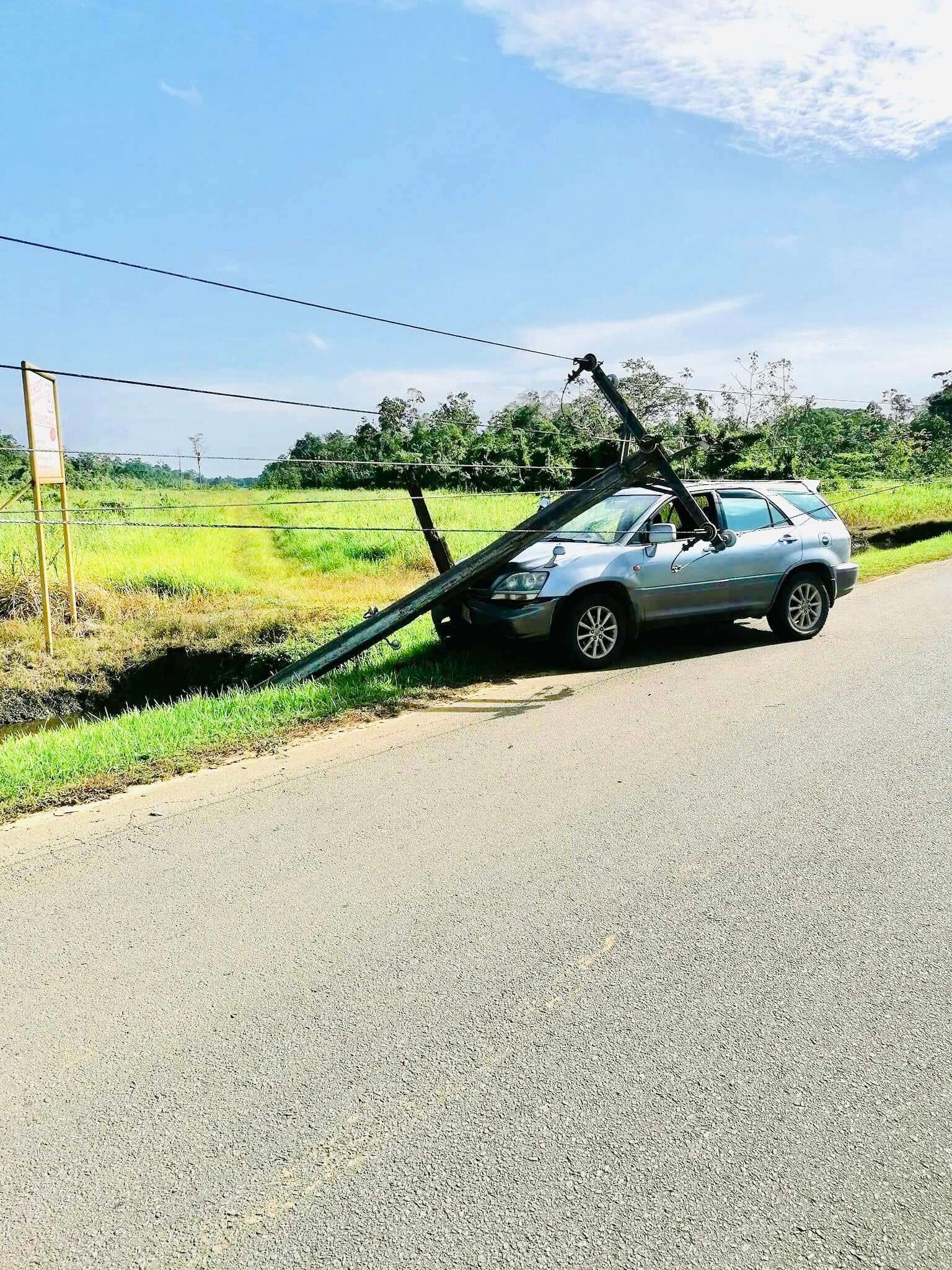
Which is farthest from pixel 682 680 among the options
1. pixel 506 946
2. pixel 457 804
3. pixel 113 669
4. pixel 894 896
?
pixel 113 669

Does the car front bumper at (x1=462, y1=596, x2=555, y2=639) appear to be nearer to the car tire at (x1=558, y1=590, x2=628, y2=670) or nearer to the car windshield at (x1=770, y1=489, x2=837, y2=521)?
the car tire at (x1=558, y1=590, x2=628, y2=670)

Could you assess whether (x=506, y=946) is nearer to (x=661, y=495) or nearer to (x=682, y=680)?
(x=682, y=680)

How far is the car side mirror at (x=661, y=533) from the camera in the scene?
8.54 m

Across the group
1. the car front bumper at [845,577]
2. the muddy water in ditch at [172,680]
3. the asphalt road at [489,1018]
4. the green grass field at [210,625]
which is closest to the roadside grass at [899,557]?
the green grass field at [210,625]

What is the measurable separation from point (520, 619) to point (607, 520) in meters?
1.82

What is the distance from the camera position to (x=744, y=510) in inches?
380

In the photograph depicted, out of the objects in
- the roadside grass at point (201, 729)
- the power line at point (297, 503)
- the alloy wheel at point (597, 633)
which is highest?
the power line at point (297, 503)

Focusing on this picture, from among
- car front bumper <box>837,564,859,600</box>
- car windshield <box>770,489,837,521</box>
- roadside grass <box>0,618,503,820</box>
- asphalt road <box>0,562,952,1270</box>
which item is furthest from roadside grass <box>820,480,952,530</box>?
asphalt road <box>0,562,952,1270</box>

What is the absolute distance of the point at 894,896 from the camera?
3826 millimetres

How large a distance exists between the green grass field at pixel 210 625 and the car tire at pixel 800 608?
10.2ft

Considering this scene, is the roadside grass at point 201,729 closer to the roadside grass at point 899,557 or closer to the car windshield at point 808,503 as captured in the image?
the car windshield at point 808,503

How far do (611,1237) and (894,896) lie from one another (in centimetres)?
222

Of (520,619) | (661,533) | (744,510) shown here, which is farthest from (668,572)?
(520,619)

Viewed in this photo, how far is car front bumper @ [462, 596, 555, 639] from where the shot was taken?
811cm
